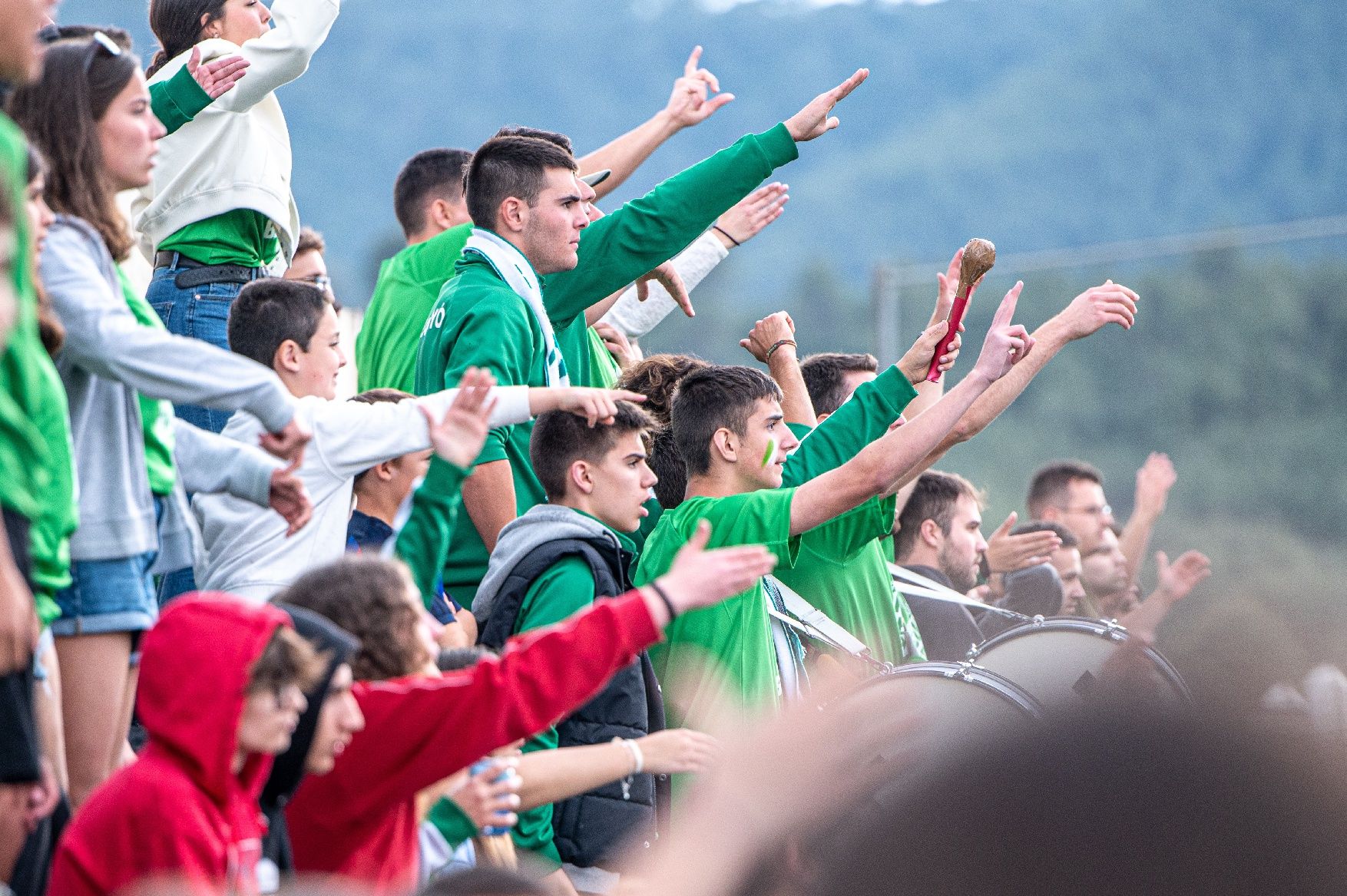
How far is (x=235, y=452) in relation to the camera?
3488 millimetres

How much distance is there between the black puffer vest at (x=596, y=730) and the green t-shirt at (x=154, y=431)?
0.95 metres

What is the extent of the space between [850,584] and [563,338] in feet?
3.76

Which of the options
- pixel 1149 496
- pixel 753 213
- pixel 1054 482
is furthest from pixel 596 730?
pixel 1054 482

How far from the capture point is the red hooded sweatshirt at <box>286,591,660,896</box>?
111 inches

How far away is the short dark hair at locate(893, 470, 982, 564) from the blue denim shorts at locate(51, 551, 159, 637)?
4.03m

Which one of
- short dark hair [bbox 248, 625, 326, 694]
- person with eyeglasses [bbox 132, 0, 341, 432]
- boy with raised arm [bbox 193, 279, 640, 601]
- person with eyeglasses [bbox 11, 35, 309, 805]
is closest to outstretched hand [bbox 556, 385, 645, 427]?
boy with raised arm [bbox 193, 279, 640, 601]

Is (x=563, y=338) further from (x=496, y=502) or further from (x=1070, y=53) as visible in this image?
(x=1070, y=53)

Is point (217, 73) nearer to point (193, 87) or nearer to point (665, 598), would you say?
point (193, 87)

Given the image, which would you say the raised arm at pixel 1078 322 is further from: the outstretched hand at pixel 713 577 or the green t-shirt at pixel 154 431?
the green t-shirt at pixel 154 431

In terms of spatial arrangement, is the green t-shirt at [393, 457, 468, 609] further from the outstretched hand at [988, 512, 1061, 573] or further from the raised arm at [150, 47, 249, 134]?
the outstretched hand at [988, 512, 1061, 573]

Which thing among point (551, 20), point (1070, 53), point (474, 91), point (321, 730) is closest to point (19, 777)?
point (321, 730)

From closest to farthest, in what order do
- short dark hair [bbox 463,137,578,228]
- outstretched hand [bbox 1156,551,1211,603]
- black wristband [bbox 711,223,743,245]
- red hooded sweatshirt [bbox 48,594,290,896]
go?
1. red hooded sweatshirt [bbox 48,594,290,896]
2. short dark hair [bbox 463,137,578,228]
3. black wristband [bbox 711,223,743,245]
4. outstretched hand [bbox 1156,551,1211,603]

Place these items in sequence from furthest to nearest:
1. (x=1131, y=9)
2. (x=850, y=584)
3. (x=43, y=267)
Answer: (x=1131, y=9), (x=850, y=584), (x=43, y=267)

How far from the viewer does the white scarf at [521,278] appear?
4.80 m
